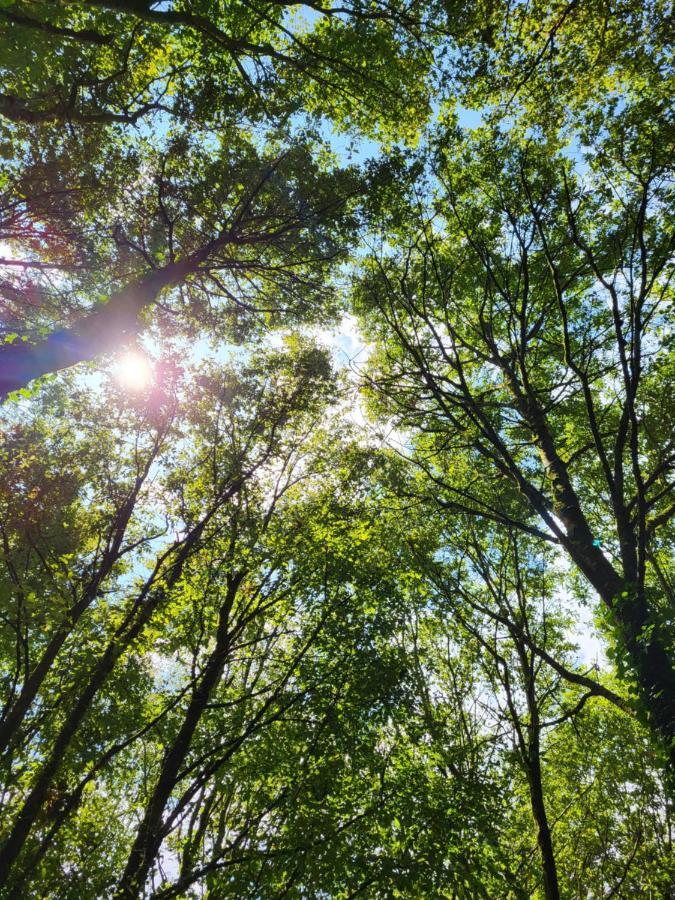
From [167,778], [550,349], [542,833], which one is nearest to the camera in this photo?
[167,778]

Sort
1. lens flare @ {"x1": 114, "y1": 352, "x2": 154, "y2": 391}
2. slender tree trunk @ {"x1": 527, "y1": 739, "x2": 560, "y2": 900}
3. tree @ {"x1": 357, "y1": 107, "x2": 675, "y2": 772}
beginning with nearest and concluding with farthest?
tree @ {"x1": 357, "y1": 107, "x2": 675, "y2": 772} < slender tree trunk @ {"x1": 527, "y1": 739, "x2": 560, "y2": 900} < lens flare @ {"x1": 114, "y1": 352, "x2": 154, "y2": 391}

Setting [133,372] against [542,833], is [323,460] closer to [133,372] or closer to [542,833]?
[133,372]

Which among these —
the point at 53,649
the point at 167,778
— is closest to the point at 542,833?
the point at 167,778

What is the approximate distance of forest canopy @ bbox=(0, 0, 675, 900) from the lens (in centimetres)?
575

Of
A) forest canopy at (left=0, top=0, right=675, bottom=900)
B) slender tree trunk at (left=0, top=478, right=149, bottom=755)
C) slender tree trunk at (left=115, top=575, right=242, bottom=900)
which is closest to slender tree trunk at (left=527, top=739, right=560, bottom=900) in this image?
forest canopy at (left=0, top=0, right=675, bottom=900)

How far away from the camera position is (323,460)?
1122 cm

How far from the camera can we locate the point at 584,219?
8.42 m

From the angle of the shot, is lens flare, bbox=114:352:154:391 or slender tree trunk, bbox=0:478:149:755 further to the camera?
lens flare, bbox=114:352:154:391

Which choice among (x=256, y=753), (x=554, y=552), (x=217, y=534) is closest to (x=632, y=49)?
(x=554, y=552)

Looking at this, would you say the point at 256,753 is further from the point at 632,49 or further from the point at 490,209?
the point at 632,49

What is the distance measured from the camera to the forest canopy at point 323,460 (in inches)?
227

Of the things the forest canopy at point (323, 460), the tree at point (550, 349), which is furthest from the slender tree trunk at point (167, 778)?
the tree at point (550, 349)

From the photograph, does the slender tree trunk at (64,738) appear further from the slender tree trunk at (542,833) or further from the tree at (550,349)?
the slender tree trunk at (542,833)

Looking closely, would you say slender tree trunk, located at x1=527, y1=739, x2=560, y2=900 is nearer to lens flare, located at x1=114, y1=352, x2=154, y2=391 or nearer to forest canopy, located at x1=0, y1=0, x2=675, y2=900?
forest canopy, located at x1=0, y1=0, x2=675, y2=900
